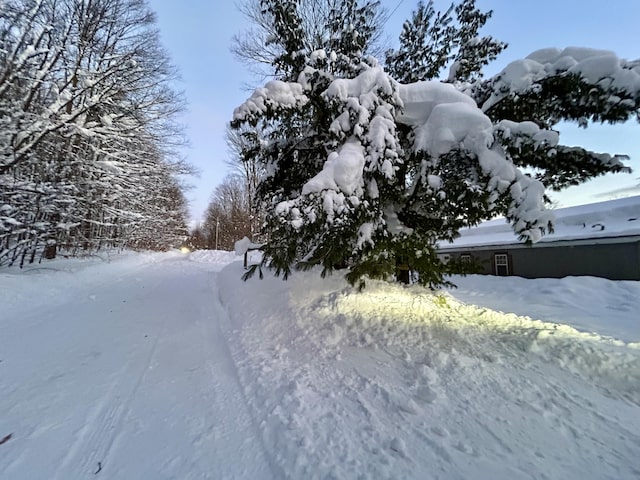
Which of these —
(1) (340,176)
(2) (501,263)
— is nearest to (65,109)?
(1) (340,176)

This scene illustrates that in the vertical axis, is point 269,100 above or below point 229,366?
above

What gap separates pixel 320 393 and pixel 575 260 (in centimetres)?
1246

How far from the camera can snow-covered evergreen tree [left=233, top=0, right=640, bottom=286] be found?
3.20 meters

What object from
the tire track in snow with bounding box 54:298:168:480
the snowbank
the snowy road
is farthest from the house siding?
Answer: the tire track in snow with bounding box 54:298:168:480

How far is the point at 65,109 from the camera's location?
851cm

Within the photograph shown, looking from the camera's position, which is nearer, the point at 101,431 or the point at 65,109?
the point at 101,431

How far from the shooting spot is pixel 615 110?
3348 millimetres

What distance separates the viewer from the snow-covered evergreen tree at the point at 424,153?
3.20 m

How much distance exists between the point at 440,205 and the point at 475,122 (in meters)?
1.07

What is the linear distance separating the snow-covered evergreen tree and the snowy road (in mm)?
1666

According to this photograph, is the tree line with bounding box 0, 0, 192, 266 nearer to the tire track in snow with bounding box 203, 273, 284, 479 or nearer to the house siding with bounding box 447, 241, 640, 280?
the tire track in snow with bounding box 203, 273, 284, 479

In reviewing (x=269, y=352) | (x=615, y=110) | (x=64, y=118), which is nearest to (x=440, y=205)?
(x=615, y=110)

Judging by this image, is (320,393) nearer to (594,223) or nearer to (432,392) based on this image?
(432,392)

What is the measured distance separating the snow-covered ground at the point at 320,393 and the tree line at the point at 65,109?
12.1 ft
